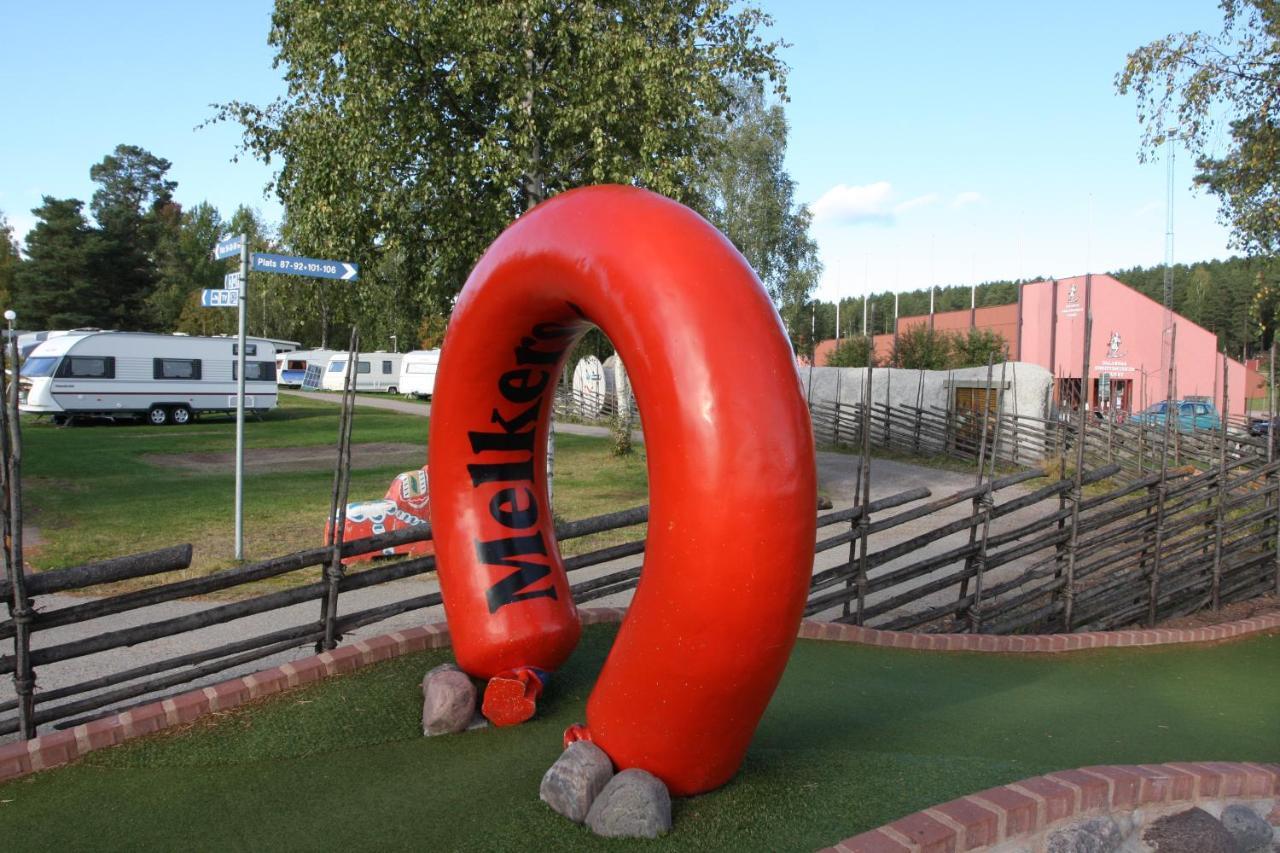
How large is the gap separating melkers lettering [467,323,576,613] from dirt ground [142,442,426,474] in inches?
578

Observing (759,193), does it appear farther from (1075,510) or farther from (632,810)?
(632,810)

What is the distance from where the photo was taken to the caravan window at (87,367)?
2608cm

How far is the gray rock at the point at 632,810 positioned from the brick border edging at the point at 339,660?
213 centimetres

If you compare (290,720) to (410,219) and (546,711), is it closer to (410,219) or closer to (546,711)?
(546,711)

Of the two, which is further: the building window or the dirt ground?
the building window

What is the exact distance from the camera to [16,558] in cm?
394

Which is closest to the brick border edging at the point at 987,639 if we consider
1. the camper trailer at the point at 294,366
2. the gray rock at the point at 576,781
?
the gray rock at the point at 576,781

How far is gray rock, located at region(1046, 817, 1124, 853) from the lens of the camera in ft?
11.2

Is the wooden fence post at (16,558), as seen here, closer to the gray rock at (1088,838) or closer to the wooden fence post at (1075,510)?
the gray rock at (1088,838)

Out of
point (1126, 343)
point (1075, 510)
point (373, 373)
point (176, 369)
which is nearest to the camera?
point (1075, 510)

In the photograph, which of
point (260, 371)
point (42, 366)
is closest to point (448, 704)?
point (42, 366)

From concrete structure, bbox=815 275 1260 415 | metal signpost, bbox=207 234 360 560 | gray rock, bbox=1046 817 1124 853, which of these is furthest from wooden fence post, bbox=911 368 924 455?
gray rock, bbox=1046 817 1124 853

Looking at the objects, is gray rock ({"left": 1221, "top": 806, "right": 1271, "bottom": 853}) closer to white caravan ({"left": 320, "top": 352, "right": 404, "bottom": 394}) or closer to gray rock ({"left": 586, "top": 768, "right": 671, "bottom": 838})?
gray rock ({"left": 586, "top": 768, "right": 671, "bottom": 838})

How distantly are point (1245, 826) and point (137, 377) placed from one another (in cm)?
2931
